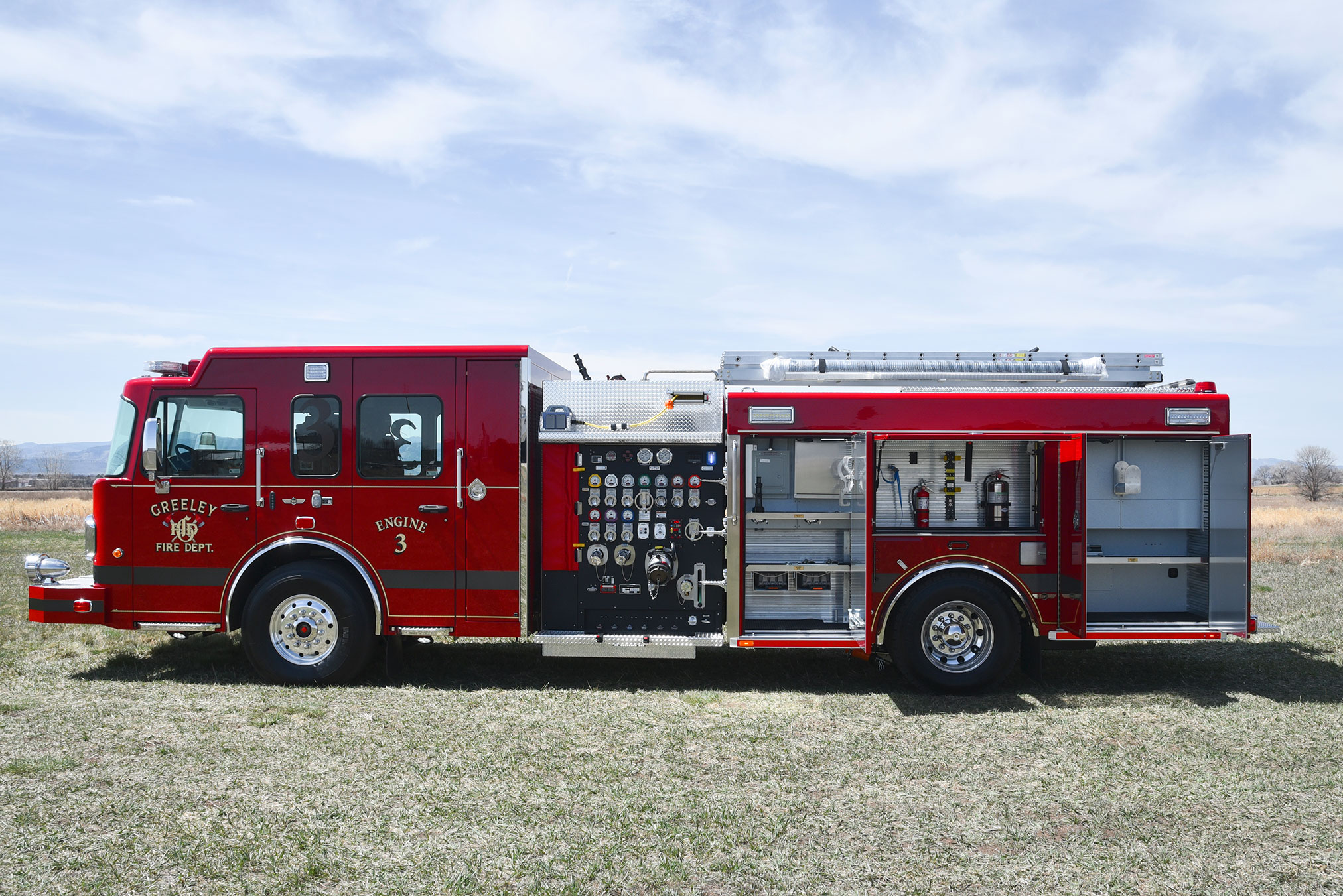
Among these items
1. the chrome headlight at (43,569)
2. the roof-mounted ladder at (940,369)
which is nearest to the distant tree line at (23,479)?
the chrome headlight at (43,569)

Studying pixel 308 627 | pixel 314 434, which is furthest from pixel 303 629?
pixel 314 434

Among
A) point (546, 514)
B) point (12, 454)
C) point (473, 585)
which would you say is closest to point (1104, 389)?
point (546, 514)

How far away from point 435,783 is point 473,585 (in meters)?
2.39

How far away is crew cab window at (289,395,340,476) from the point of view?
773 centimetres

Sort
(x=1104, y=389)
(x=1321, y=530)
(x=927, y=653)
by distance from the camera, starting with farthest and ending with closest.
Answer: (x=1321, y=530)
(x=1104, y=389)
(x=927, y=653)

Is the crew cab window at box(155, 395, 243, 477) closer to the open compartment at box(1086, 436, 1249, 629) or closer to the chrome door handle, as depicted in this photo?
the chrome door handle

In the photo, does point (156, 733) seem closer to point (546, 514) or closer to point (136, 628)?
point (136, 628)

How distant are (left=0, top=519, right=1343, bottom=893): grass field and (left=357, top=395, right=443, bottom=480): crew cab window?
1.83 m

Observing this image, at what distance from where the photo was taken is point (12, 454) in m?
73.5

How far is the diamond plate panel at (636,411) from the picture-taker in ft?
25.1

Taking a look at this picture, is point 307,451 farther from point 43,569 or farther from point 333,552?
point 43,569

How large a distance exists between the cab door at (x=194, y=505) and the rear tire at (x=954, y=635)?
219 inches

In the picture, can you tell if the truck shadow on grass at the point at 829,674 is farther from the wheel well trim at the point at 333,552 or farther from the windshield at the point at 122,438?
the windshield at the point at 122,438

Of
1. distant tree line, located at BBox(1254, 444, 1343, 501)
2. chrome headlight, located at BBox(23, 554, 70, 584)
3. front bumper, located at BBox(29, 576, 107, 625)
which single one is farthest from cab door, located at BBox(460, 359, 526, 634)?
distant tree line, located at BBox(1254, 444, 1343, 501)
